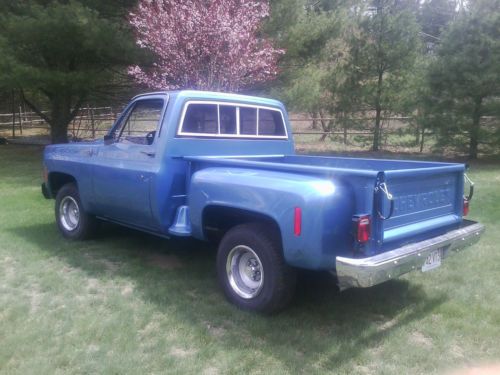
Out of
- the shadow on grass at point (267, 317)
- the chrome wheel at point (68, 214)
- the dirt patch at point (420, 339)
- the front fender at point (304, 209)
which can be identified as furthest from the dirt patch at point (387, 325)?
the chrome wheel at point (68, 214)

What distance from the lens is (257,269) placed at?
4336 mm

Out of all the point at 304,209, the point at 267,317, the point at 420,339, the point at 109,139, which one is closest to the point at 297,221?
the point at 304,209

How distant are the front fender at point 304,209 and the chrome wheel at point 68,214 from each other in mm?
3160

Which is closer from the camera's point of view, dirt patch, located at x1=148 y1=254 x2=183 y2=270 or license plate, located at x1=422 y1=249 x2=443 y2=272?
license plate, located at x1=422 y1=249 x2=443 y2=272

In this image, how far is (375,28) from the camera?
16875 millimetres

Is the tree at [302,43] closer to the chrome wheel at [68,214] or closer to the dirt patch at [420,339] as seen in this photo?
the chrome wheel at [68,214]

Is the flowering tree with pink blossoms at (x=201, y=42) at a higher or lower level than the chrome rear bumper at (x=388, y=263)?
higher

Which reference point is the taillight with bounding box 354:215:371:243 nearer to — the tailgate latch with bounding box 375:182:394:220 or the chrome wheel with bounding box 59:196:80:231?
the tailgate latch with bounding box 375:182:394:220

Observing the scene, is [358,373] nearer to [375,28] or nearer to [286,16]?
[286,16]

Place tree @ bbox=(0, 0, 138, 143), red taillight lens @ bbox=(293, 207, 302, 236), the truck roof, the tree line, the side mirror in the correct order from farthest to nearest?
tree @ bbox=(0, 0, 138, 143), the tree line, the side mirror, the truck roof, red taillight lens @ bbox=(293, 207, 302, 236)

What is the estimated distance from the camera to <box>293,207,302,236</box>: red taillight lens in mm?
3641

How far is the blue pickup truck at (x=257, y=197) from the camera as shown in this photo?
366 cm

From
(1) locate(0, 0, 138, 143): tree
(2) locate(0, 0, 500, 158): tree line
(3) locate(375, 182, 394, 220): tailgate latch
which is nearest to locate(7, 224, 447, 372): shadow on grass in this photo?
(3) locate(375, 182, 394, 220): tailgate latch

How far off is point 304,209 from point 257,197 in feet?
1.58
